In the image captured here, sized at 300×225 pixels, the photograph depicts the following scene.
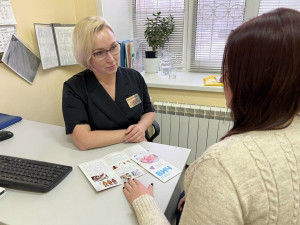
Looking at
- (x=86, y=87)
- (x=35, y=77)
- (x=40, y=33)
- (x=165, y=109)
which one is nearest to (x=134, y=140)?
(x=86, y=87)

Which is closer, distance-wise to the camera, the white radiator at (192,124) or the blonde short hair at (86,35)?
the blonde short hair at (86,35)

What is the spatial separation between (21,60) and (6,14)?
0.32m

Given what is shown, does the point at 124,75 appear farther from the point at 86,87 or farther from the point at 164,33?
the point at 164,33

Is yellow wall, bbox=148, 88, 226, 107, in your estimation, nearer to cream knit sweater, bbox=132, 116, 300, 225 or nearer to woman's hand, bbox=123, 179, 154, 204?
woman's hand, bbox=123, 179, 154, 204

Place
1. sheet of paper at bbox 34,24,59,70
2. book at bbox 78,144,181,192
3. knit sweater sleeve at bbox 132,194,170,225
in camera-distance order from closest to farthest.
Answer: knit sweater sleeve at bbox 132,194,170,225 → book at bbox 78,144,181,192 → sheet of paper at bbox 34,24,59,70

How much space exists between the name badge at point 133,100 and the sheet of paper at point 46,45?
0.86 metres

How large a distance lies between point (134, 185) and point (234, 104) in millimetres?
493

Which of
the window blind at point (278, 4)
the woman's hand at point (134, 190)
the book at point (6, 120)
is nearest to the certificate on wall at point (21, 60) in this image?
the book at point (6, 120)

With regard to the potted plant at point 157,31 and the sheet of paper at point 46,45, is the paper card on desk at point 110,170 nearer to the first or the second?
the sheet of paper at point 46,45

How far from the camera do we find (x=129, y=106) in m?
1.48

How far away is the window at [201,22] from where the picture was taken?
207cm

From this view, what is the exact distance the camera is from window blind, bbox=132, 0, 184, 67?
7.55ft

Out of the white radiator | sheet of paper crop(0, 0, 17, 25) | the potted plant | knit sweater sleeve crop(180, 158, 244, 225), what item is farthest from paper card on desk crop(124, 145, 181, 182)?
the potted plant

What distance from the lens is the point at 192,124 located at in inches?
82.4
